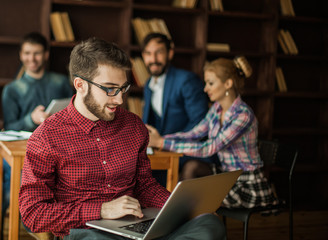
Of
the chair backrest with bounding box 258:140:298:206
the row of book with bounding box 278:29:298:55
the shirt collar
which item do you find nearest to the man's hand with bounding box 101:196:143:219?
the chair backrest with bounding box 258:140:298:206

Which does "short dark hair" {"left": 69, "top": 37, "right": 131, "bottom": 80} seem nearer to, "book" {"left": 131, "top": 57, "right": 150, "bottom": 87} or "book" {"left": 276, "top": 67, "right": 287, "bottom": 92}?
"book" {"left": 131, "top": 57, "right": 150, "bottom": 87}

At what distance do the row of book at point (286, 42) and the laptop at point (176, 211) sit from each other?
3054 mm

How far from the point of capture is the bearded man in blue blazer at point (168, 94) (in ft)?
11.1

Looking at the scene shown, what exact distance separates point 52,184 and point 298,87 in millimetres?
3704

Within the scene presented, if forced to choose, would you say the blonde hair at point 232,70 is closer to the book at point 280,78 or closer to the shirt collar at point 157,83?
the shirt collar at point 157,83

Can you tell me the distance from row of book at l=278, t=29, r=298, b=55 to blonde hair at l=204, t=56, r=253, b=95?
174cm

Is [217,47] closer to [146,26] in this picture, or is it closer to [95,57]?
[146,26]

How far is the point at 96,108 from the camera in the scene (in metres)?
1.68

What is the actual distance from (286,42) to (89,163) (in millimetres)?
3273

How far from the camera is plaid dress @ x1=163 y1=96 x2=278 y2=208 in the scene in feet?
8.41

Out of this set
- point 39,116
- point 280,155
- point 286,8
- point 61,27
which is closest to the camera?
point 280,155

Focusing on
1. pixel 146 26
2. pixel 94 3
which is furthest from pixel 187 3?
pixel 94 3

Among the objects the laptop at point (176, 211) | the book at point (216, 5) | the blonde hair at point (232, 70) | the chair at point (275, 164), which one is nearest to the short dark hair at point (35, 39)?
the blonde hair at point (232, 70)

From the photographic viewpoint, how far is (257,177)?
2.65 metres
